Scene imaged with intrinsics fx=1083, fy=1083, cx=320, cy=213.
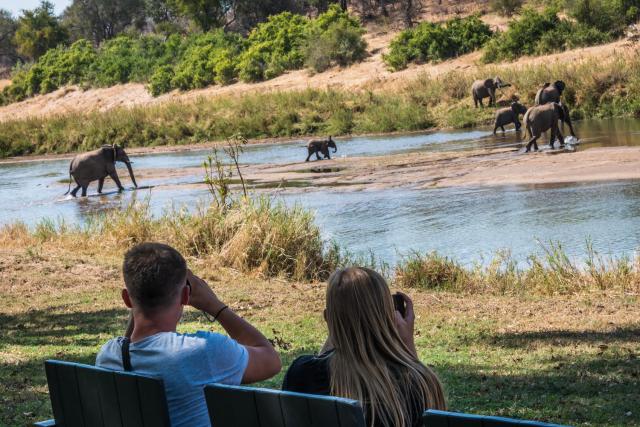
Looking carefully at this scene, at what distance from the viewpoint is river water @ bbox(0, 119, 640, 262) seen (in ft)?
50.6

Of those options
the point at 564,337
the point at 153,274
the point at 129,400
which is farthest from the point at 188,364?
the point at 564,337

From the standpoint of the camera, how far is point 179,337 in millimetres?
3857

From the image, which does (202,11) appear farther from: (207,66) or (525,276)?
(525,276)

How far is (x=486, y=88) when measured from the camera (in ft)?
135

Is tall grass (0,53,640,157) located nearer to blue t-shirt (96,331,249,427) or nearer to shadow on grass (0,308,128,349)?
shadow on grass (0,308,128,349)

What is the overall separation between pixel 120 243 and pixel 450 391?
9650mm

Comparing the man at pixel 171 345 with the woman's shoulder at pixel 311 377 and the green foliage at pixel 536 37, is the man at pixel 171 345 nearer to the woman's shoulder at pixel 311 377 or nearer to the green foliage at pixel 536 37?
the woman's shoulder at pixel 311 377

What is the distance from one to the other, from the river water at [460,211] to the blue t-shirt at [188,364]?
9.80m

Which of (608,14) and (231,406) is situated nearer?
(231,406)

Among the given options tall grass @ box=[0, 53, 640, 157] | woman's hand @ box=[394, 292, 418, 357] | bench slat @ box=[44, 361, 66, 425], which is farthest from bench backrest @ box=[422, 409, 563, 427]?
tall grass @ box=[0, 53, 640, 157]

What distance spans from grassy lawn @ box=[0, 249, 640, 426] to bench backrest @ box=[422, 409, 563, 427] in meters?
3.23

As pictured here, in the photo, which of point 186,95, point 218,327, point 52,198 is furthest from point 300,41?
point 218,327

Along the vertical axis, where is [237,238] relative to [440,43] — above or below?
below

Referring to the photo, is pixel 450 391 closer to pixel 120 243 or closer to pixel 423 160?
pixel 120 243
